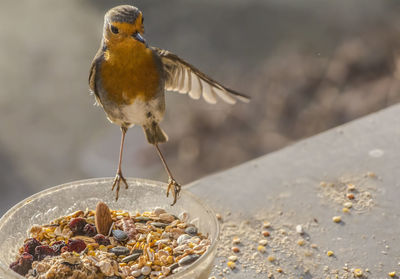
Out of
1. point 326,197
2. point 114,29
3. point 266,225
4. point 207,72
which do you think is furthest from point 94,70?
point 207,72

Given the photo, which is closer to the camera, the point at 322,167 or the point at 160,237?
the point at 160,237

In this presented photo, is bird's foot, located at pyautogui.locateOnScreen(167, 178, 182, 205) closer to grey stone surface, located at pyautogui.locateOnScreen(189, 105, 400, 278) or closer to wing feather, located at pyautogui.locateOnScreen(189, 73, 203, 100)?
Result: wing feather, located at pyautogui.locateOnScreen(189, 73, 203, 100)

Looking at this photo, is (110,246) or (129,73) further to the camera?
(110,246)

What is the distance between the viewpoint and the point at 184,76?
1506mm

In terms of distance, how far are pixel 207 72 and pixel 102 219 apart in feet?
9.21

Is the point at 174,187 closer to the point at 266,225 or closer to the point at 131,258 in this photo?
the point at 131,258

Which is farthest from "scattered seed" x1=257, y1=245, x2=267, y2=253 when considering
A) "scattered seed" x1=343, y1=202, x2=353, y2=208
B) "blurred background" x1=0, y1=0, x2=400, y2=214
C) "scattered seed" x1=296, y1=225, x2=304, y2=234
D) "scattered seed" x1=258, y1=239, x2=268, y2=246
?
"blurred background" x1=0, y1=0, x2=400, y2=214

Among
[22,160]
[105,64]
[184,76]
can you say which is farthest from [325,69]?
[105,64]

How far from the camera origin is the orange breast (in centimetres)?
123

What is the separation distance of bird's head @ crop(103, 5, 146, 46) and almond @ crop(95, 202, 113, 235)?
1.71 ft

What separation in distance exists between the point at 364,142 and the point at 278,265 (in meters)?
0.82

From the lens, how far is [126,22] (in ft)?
3.65

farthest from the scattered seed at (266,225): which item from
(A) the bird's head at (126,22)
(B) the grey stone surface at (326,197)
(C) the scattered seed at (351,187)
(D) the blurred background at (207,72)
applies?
(D) the blurred background at (207,72)

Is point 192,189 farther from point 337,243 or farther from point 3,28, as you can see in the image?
point 3,28
